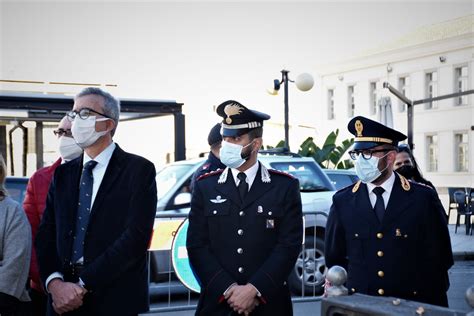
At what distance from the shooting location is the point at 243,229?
4.34 meters

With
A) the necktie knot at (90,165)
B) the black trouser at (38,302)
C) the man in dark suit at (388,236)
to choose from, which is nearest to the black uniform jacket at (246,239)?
the man in dark suit at (388,236)

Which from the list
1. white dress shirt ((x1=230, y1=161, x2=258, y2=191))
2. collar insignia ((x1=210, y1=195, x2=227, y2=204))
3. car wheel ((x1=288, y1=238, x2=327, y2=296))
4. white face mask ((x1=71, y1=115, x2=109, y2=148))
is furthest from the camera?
car wheel ((x1=288, y1=238, x2=327, y2=296))

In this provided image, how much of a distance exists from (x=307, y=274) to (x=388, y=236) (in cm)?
518

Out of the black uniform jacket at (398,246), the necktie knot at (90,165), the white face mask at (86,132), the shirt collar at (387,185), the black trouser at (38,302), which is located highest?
the white face mask at (86,132)

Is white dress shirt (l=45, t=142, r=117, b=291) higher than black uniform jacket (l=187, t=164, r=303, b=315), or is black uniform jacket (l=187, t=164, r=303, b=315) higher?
white dress shirt (l=45, t=142, r=117, b=291)

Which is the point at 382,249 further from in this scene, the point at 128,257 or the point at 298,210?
the point at 128,257

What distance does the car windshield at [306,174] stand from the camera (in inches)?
404

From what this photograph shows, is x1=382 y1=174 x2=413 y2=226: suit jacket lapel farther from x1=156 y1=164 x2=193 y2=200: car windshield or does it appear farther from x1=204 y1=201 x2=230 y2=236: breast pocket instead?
x1=156 y1=164 x2=193 y2=200: car windshield

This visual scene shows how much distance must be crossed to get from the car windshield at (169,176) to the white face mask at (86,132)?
515cm

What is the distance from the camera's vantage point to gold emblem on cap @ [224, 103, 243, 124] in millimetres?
4523

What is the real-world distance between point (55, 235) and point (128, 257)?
20.5 inches

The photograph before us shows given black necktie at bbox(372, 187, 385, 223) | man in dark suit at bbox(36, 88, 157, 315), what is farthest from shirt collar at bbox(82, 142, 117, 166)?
black necktie at bbox(372, 187, 385, 223)

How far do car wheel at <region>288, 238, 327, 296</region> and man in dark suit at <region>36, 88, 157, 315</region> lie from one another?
4.93m

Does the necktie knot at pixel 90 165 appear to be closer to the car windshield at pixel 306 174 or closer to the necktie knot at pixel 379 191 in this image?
the necktie knot at pixel 379 191
